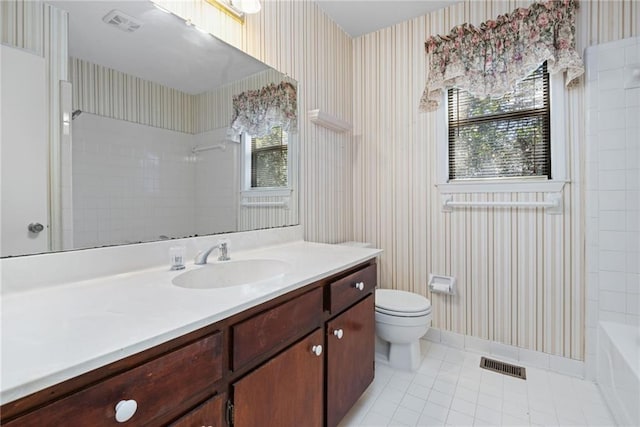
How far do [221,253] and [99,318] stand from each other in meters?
0.68

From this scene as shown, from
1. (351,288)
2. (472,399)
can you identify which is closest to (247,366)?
(351,288)

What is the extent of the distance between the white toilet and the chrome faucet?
1.03m

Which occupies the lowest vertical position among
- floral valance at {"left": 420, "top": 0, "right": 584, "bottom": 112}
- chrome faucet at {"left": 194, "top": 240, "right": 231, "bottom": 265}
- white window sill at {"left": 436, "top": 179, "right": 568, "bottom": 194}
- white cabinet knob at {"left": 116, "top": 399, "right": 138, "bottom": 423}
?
white cabinet knob at {"left": 116, "top": 399, "right": 138, "bottom": 423}

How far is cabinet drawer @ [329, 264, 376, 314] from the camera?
127cm

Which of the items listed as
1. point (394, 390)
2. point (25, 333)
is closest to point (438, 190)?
point (394, 390)

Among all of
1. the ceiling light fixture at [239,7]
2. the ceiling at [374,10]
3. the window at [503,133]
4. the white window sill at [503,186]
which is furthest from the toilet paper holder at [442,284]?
the ceiling light fixture at [239,7]

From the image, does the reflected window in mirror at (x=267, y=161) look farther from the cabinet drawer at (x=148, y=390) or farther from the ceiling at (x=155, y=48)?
the cabinet drawer at (x=148, y=390)

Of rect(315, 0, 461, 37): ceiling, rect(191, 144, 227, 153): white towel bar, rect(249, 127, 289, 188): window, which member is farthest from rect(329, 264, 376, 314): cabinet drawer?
rect(315, 0, 461, 37): ceiling

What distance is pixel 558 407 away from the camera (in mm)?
1612

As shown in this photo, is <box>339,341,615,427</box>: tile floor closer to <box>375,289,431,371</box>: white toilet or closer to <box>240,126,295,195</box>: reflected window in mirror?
<box>375,289,431,371</box>: white toilet

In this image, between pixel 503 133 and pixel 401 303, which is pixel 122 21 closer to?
pixel 401 303

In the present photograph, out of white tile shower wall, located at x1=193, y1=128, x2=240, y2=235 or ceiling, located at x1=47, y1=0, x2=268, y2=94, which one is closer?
ceiling, located at x1=47, y1=0, x2=268, y2=94

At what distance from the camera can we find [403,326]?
1854 mm

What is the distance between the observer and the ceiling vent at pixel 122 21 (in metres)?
1.13
